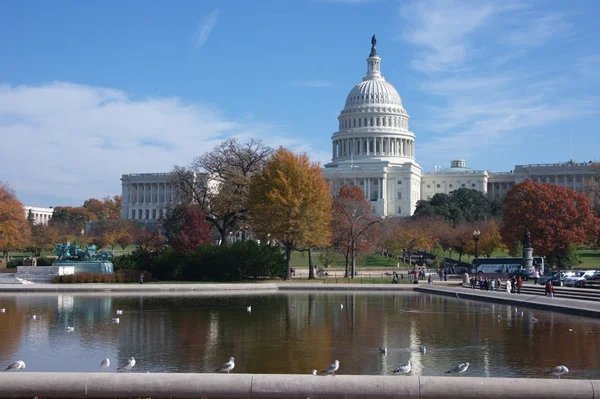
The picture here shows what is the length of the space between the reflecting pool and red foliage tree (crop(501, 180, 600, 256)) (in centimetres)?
2948

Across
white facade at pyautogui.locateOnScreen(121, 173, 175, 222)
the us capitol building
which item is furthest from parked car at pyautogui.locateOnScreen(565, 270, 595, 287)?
white facade at pyautogui.locateOnScreen(121, 173, 175, 222)

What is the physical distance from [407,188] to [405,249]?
69.8 meters

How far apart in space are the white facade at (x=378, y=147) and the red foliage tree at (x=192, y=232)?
Result: 88.8 metres

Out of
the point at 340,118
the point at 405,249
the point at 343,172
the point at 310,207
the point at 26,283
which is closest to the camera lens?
the point at 26,283

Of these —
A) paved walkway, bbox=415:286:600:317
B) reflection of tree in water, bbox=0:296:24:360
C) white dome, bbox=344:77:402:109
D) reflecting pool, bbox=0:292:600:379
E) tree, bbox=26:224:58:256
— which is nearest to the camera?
reflecting pool, bbox=0:292:600:379

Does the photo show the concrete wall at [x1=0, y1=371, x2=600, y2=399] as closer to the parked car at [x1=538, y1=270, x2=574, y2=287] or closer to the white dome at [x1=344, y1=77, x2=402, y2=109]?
the parked car at [x1=538, y1=270, x2=574, y2=287]

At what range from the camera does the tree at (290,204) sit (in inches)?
2138

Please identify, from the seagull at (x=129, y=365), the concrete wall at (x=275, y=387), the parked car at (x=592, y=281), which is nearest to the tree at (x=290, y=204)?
the parked car at (x=592, y=281)

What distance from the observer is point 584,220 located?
6650cm

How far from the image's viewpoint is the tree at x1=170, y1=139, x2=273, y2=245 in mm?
60281

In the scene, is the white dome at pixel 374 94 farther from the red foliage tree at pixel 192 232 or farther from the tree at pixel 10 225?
the red foliage tree at pixel 192 232

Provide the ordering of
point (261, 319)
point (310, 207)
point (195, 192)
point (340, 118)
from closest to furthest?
1. point (261, 319)
2. point (310, 207)
3. point (195, 192)
4. point (340, 118)

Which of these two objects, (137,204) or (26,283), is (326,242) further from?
(137,204)

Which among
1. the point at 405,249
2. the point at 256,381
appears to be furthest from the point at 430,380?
the point at 405,249
